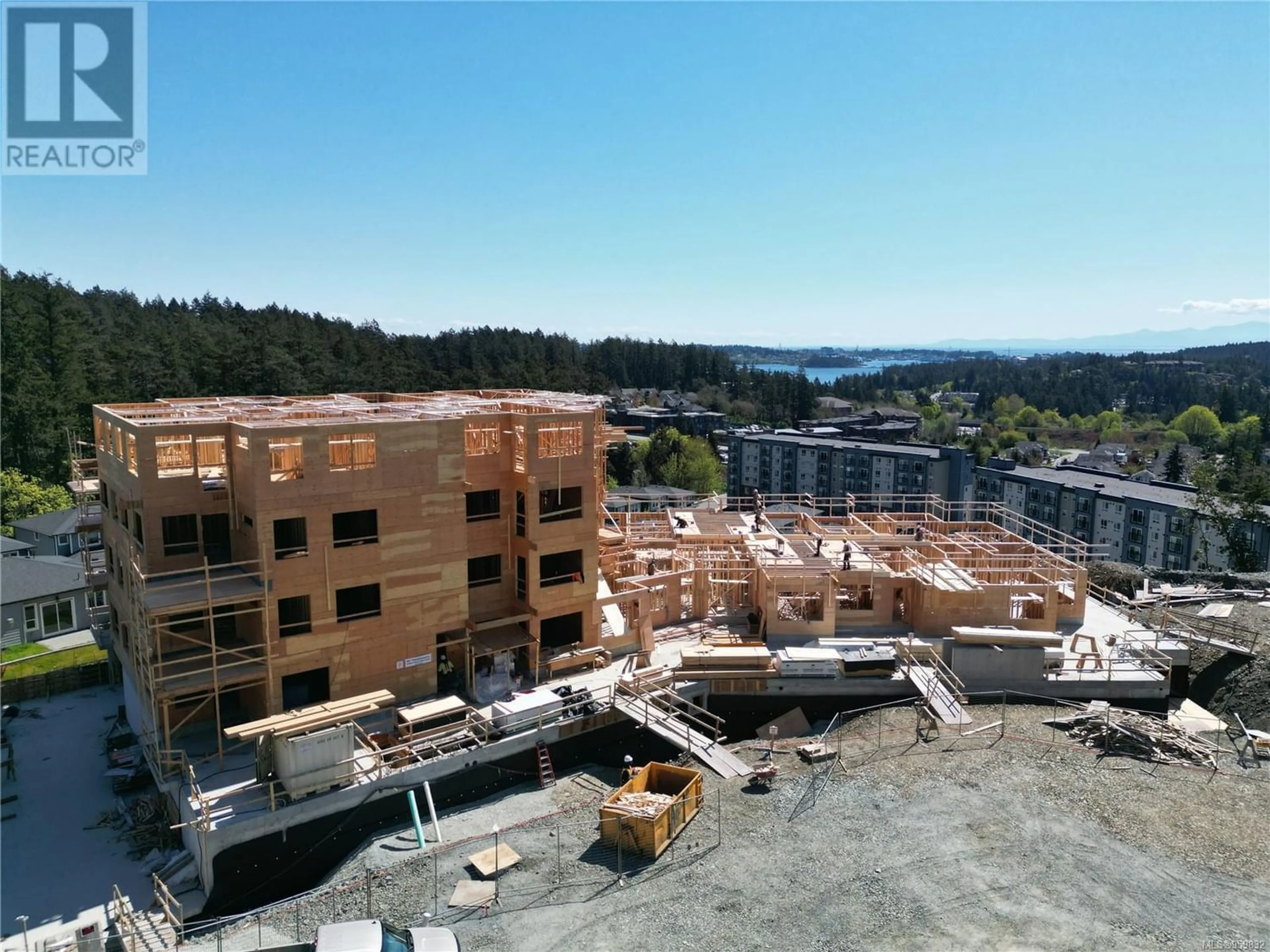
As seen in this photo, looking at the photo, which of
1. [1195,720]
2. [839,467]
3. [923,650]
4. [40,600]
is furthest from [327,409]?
[839,467]

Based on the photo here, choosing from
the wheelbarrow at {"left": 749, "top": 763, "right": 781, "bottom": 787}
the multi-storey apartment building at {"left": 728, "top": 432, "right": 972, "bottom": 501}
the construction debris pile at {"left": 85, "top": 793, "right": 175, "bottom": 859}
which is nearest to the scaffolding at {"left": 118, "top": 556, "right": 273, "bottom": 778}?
the construction debris pile at {"left": 85, "top": 793, "right": 175, "bottom": 859}

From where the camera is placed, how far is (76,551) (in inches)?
2157

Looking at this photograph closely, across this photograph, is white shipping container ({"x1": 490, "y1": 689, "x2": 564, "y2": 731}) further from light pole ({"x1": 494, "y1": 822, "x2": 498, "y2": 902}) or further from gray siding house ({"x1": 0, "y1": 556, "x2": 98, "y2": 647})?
gray siding house ({"x1": 0, "y1": 556, "x2": 98, "y2": 647})

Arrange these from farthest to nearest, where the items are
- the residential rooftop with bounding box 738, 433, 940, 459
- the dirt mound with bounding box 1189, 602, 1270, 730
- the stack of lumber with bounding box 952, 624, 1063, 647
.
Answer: the residential rooftop with bounding box 738, 433, 940, 459
the dirt mound with bounding box 1189, 602, 1270, 730
the stack of lumber with bounding box 952, 624, 1063, 647

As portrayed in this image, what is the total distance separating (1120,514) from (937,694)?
61660 mm

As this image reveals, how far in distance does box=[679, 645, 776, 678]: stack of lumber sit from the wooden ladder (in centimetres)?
719

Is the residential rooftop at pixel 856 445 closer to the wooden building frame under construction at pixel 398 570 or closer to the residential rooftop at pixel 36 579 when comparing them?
the wooden building frame under construction at pixel 398 570

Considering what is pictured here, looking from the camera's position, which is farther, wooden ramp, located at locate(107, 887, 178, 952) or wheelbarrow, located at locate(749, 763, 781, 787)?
wheelbarrow, located at locate(749, 763, 781, 787)

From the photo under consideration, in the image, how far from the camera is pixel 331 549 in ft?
91.2

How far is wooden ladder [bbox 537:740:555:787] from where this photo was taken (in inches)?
1131

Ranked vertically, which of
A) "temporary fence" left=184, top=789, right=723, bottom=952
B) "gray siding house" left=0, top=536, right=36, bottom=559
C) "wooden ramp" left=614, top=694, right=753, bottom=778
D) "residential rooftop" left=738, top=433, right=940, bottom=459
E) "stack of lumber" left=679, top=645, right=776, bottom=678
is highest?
"residential rooftop" left=738, top=433, right=940, bottom=459

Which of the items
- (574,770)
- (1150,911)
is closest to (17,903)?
(574,770)

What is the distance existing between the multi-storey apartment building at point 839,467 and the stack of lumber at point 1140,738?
66.8 m

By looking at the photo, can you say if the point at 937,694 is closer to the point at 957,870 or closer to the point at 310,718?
the point at 957,870
